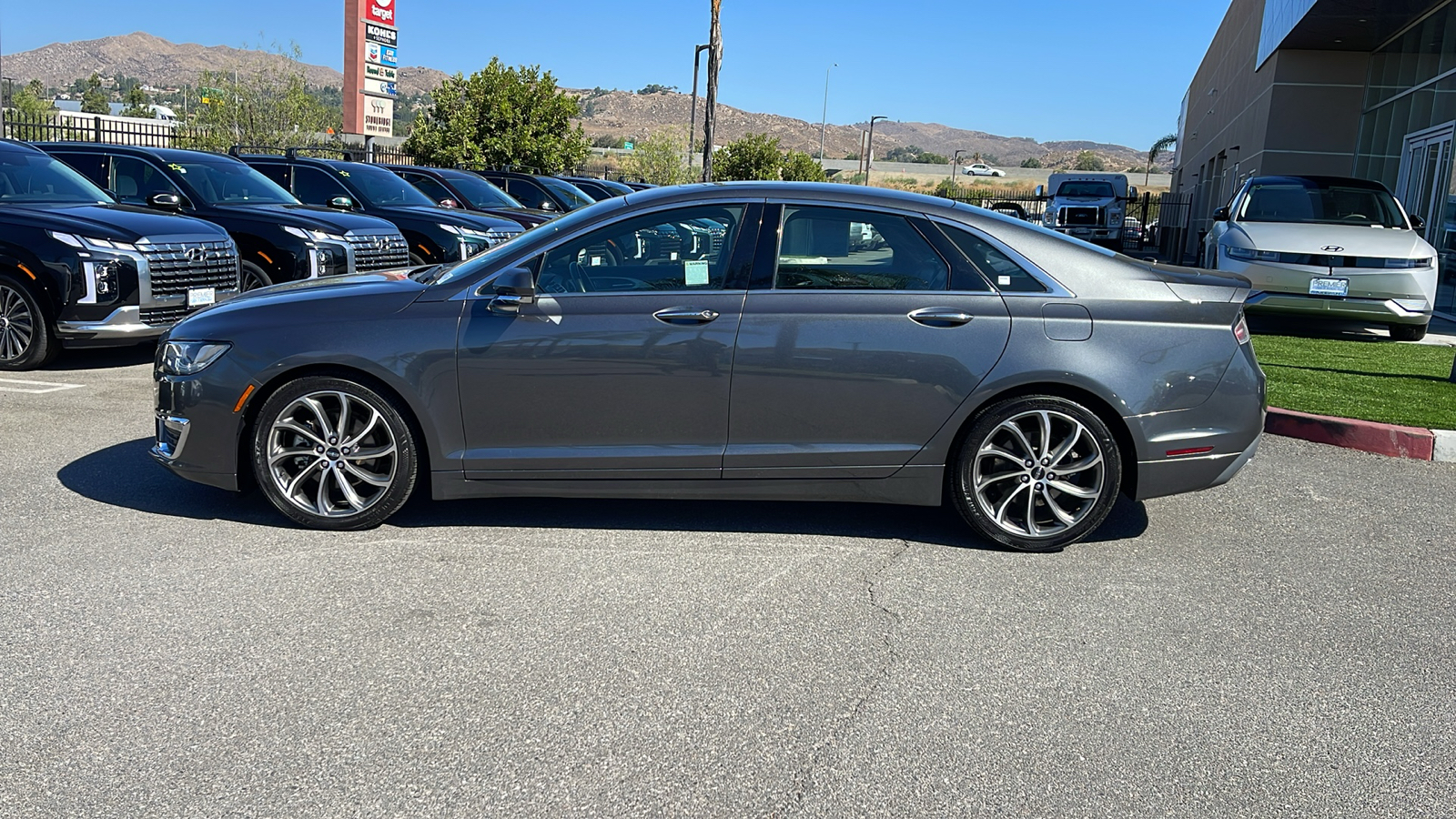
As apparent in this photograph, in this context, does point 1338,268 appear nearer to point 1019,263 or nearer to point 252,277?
point 1019,263

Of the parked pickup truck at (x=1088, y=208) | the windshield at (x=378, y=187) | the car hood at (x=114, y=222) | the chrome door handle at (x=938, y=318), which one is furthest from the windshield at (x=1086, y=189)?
the chrome door handle at (x=938, y=318)

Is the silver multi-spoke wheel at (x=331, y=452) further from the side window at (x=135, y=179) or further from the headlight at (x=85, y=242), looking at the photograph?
the side window at (x=135, y=179)

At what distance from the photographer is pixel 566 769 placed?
3127mm

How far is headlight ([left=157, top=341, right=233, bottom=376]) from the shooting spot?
5137 millimetres

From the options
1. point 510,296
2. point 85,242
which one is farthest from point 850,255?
point 85,242

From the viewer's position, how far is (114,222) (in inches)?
370

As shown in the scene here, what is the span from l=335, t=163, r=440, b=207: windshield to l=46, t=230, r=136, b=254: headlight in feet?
17.3

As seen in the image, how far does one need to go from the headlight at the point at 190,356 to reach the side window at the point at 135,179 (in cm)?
731

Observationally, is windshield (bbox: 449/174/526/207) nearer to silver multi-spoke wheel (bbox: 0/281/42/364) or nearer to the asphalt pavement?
silver multi-spoke wheel (bbox: 0/281/42/364)

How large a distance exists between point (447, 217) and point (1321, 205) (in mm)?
10249

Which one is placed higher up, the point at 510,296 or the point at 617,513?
the point at 510,296

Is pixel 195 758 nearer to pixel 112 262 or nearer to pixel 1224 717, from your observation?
pixel 1224 717

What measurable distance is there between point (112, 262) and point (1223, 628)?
8272 mm

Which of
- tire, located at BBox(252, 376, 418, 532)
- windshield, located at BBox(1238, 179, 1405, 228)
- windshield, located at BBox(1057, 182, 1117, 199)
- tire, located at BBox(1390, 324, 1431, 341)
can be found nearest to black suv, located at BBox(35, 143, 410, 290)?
tire, located at BBox(252, 376, 418, 532)
